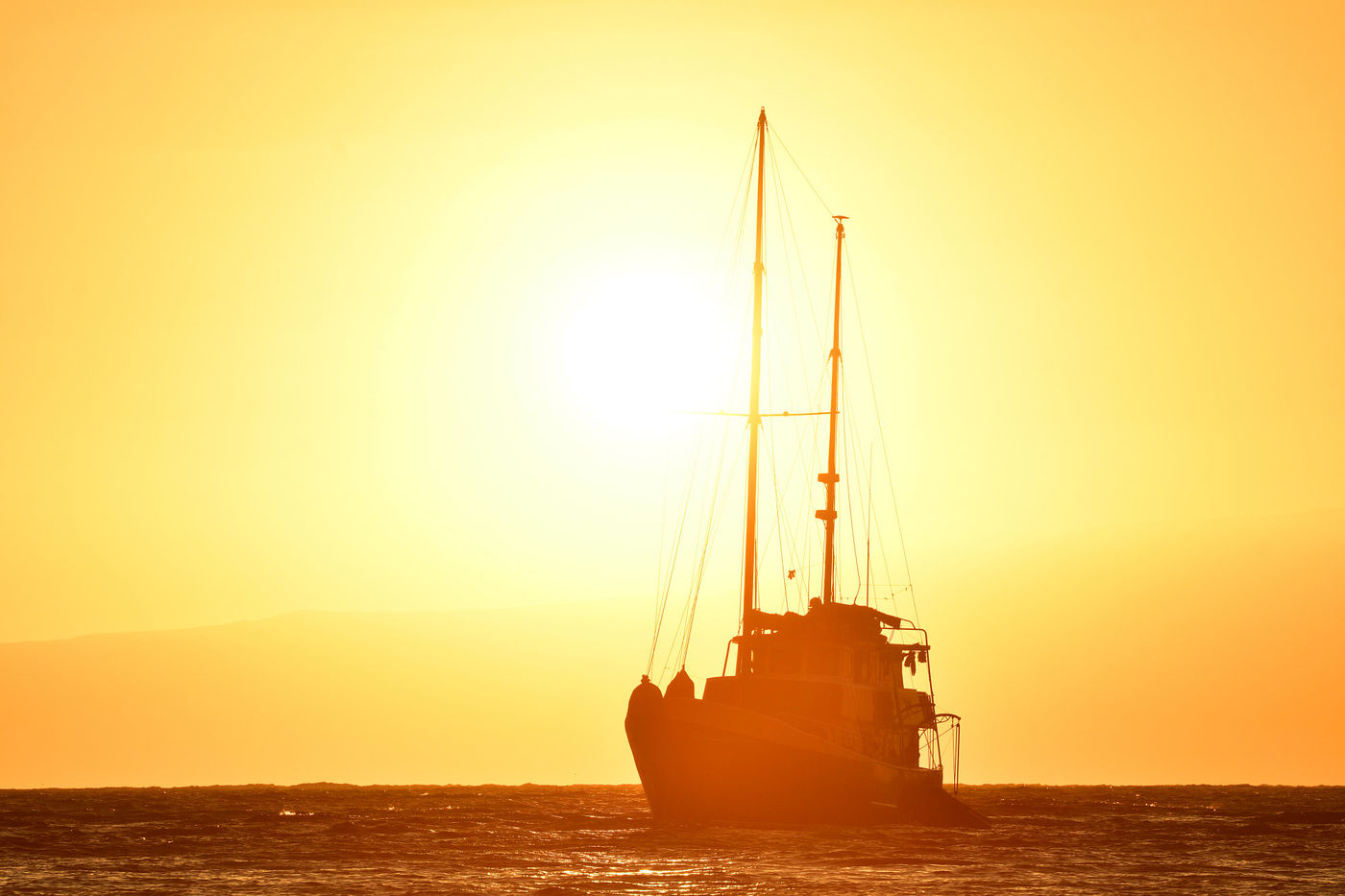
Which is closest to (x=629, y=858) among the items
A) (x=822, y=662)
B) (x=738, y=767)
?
(x=738, y=767)

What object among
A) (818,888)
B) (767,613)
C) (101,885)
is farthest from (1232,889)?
(101,885)

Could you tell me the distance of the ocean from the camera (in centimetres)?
4969

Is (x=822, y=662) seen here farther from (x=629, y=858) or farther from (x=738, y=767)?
(x=629, y=858)

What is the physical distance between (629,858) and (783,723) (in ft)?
25.5

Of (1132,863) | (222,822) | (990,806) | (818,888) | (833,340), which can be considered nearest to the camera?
(818,888)

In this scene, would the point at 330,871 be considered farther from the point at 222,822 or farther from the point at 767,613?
the point at 222,822

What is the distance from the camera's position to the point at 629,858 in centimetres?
5647

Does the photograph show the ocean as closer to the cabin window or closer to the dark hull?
the dark hull

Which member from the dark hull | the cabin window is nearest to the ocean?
the dark hull

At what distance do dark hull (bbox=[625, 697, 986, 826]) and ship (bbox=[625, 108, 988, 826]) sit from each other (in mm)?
52

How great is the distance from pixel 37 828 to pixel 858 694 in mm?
47140

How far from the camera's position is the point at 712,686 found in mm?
64938

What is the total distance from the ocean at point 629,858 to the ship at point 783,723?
132cm

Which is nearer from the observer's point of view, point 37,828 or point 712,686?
point 712,686
